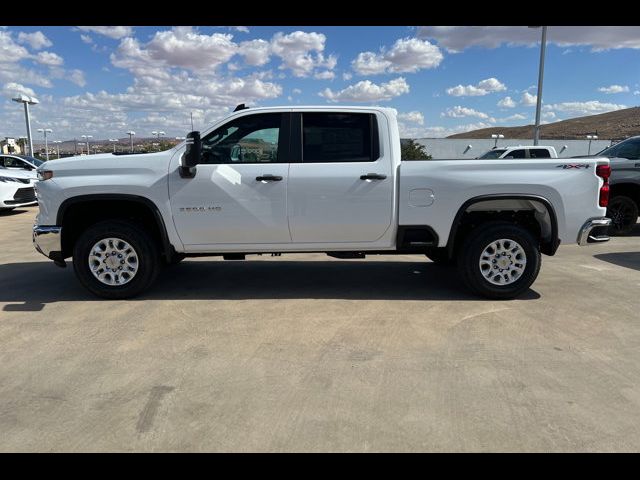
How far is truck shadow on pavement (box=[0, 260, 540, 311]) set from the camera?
5.37 metres

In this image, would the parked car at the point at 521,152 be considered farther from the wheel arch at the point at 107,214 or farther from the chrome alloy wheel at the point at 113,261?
→ the chrome alloy wheel at the point at 113,261

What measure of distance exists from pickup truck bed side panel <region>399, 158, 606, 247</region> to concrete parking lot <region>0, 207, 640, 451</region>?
0.98 m

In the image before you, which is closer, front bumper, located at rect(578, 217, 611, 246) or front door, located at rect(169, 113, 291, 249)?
front door, located at rect(169, 113, 291, 249)

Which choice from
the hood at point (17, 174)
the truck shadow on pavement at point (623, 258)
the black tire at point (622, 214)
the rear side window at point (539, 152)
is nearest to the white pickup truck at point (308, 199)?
the truck shadow on pavement at point (623, 258)

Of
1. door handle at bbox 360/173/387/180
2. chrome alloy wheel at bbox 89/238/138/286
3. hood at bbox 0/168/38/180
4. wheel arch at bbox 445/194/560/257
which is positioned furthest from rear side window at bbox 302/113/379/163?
hood at bbox 0/168/38/180

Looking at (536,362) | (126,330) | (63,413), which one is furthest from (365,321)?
(63,413)

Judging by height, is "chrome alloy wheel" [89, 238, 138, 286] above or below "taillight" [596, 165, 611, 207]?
below

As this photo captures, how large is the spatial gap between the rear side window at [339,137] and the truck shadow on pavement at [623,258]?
174 inches

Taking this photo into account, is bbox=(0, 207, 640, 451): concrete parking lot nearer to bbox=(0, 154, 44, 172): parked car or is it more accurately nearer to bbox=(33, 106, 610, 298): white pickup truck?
bbox=(33, 106, 610, 298): white pickup truck

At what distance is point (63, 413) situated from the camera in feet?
9.82

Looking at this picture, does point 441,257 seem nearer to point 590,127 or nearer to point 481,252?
point 481,252

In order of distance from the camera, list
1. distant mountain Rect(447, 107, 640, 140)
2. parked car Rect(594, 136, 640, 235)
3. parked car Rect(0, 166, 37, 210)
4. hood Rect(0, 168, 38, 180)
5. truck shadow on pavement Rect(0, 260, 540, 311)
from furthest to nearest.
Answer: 1. distant mountain Rect(447, 107, 640, 140)
2. hood Rect(0, 168, 38, 180)
3. parked car Rect(0, 166, 37, 210)
4. parked car Rect(594, 136, 640, 235)
5. truck shadow on pavement Rect(0, 260, 540, 311)

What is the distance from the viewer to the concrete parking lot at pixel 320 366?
276cm

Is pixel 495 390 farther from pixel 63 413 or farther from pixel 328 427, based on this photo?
pixel 63 413
